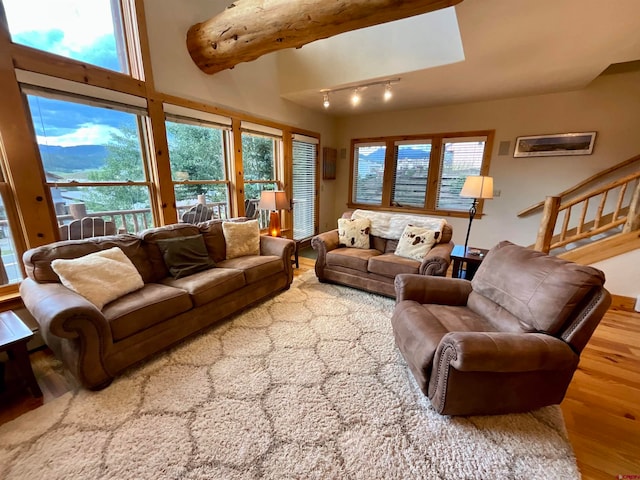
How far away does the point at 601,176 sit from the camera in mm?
3539

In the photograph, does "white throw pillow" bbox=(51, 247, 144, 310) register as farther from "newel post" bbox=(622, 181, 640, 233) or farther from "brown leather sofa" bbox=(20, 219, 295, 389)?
"newel post" bbox=(622, 181, 640, 233)

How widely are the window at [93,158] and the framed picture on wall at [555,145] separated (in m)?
4.80

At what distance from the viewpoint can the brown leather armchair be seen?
1.36 meters

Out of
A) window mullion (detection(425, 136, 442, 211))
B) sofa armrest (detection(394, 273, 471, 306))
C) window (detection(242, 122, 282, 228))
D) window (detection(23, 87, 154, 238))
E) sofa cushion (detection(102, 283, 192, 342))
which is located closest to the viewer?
sofa cushion (detection(102, 283, 192, 342))

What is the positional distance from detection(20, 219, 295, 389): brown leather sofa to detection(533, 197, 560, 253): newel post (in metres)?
3.14

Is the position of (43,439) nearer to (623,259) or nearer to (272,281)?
(272,281)

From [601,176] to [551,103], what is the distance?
3.81 ft

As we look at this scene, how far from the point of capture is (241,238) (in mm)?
3033

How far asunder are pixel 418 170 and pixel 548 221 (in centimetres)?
208

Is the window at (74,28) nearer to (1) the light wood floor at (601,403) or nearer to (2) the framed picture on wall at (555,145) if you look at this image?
(1) the light wood floor at (601,403)

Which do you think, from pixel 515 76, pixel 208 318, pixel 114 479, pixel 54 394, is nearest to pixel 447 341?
pixel 114 479

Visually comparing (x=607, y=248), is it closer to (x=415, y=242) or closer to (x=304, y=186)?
(x=415, y=242)

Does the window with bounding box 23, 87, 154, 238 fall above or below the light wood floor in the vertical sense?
above

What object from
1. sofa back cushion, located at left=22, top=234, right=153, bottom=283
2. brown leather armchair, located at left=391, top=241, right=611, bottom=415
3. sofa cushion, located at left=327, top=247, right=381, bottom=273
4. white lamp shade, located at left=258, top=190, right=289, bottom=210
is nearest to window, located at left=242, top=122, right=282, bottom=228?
white lamp shade, located at left=258, top=190, right=289, bottom=210
